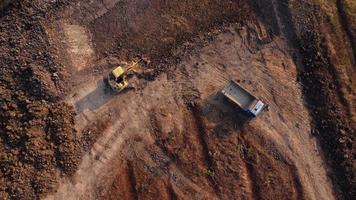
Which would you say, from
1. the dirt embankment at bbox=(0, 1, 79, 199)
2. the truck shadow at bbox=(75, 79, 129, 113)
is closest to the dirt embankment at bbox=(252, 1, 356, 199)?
the truck shadow at bbox=(75, 79, 129, 113)

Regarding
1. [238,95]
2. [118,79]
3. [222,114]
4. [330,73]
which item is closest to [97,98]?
[118,79]

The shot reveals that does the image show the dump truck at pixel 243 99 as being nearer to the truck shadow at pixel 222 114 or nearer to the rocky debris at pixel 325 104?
the truck shadow at pixel 222 114

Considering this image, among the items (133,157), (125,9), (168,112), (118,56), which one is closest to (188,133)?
(168,112)

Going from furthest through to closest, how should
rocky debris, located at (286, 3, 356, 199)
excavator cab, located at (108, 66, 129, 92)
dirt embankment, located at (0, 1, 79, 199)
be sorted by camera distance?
rocky debris, located at (286, 3, 356, 199), excavator cab, located at (108, 66, 129, 92), dirt embankment, located at (0, 1, 79, 199)

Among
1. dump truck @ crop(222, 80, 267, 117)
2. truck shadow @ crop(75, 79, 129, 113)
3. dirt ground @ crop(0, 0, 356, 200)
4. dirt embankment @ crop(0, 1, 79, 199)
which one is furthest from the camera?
truck shadow @ crop(75, 79, 129, 113)

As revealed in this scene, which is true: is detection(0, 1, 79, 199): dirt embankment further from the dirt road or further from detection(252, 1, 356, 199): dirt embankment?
detection(252, 1, 356, 199): dirt embankment

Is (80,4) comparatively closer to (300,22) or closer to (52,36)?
(52,36)
